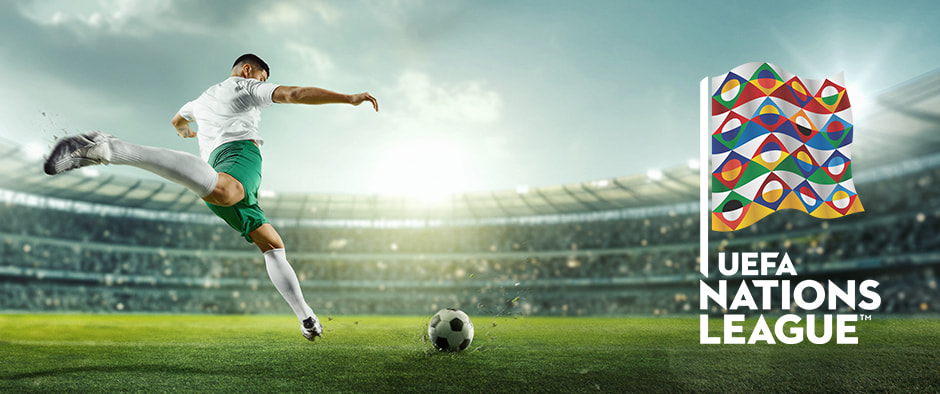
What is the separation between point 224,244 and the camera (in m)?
38.8

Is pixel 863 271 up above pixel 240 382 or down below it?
above

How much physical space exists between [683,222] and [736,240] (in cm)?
335

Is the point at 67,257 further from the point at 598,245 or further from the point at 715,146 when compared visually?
the point at 715,146

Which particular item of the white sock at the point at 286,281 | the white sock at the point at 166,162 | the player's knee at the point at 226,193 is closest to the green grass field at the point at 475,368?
the white sock at the point at 286,281

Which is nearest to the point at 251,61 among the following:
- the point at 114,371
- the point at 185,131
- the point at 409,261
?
the point at 185,131

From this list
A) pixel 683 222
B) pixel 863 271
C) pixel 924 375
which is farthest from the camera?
pixel 683 222

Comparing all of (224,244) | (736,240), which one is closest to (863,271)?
(736,240)

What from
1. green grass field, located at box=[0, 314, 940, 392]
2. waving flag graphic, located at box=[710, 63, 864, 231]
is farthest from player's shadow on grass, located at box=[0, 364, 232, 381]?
waving flag graphic, located at box=[710, 63, 864, 231]

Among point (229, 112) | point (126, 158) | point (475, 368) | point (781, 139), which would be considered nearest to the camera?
point (126, 158)

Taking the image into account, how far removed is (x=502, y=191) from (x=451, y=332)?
29.2 metres

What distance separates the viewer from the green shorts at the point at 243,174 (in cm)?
383

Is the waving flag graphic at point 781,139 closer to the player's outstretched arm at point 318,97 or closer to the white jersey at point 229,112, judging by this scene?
the player's outstretched arm at point 318,97

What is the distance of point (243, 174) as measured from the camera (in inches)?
151

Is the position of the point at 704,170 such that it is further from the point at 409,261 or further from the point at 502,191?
the point at 409,261
